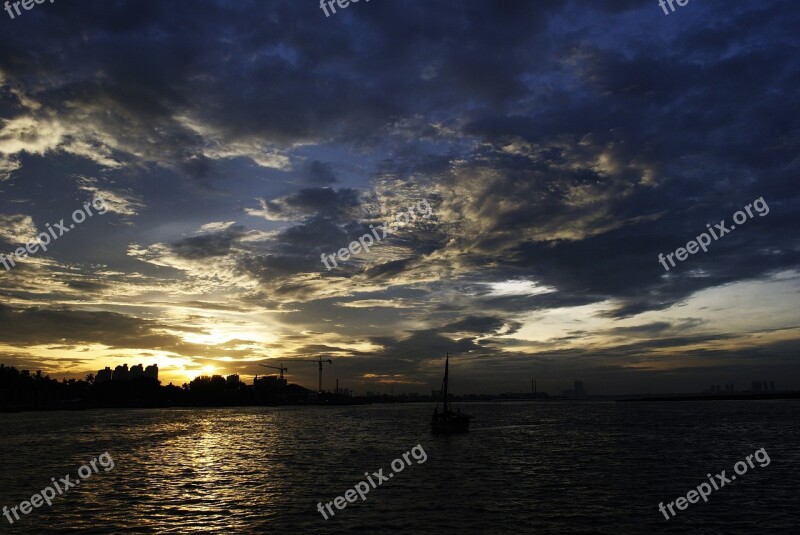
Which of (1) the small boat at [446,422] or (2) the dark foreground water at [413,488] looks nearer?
(2) the dark foreground water at [413,488]

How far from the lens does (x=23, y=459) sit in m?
74.1

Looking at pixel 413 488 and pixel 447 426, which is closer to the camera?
pixel 413 488

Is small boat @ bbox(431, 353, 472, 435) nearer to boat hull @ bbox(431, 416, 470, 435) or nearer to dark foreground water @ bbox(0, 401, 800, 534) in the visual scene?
boat hull @ bbox(431, 416, 470, 435)

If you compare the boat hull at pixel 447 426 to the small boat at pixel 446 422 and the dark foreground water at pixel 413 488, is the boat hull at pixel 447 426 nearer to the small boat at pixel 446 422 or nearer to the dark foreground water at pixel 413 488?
the small boat at pixel 446 422

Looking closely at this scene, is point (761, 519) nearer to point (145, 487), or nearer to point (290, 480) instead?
point (290, 480)

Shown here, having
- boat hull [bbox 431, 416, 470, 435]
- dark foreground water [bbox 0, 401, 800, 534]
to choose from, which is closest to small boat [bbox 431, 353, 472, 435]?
boat hull [bbox 431, 416, 470, 435]

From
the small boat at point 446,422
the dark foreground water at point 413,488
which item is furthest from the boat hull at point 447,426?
the dark foreground water at point 413,488

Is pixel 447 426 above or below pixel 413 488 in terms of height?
below

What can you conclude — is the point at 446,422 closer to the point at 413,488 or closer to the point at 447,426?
the point at 447,426

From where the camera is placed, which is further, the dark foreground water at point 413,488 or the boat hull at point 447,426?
the boat hull at point 447,426

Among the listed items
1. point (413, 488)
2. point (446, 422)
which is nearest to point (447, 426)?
point (446, 422)

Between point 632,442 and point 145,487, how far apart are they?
264 feet

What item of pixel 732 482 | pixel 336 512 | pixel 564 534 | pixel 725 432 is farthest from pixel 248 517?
pixel 725 432

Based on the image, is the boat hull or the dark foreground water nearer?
the dark foreground water
